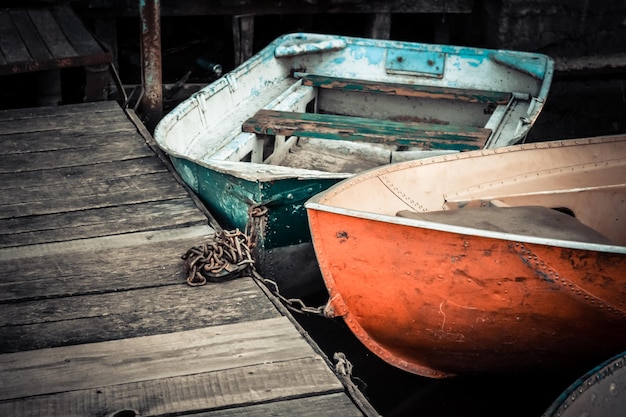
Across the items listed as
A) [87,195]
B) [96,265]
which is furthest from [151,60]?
[96,265]

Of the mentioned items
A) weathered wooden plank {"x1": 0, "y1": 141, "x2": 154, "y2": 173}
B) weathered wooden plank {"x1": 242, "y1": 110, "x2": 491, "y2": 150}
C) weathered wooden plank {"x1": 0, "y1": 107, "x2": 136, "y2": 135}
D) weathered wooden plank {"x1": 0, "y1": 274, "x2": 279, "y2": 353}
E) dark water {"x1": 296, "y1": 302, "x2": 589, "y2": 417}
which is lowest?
dark water {"x1": 296, "y1": 302, "x2": 589, "y2": 417}

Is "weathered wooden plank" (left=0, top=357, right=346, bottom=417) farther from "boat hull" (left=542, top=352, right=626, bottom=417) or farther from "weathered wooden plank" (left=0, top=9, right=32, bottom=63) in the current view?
"weathered wooden plank" (left=0, top=9, right=32, bottom=63)

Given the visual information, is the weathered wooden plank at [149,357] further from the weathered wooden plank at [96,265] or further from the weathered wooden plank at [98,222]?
the weathered wooden plank at [98,222]

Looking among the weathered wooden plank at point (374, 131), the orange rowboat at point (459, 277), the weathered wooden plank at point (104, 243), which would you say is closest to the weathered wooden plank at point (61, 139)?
the weathered wooden plank at point (374, 131)

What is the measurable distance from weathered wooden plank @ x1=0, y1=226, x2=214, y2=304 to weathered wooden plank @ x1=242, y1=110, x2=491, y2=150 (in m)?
1.18

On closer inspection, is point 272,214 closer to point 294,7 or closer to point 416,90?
point 416,90

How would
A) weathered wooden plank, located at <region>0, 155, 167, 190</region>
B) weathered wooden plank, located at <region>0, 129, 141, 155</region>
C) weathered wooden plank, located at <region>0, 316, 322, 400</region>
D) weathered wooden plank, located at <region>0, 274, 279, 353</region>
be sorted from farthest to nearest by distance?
weathered wooden plank, located at <region>0, 129, 141, 155</region>, weathered wooden plank, located at <region>0, 155, 167, 190</region>, weathered wooden plank, located at <region>0, 274, 279, 353</region>, weathered wooden plank, located at <region>0, 316, 322, 400</region>

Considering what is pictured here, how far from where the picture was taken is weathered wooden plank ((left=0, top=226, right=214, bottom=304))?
313cm

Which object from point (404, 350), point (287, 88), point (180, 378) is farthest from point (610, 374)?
point (287, 88)

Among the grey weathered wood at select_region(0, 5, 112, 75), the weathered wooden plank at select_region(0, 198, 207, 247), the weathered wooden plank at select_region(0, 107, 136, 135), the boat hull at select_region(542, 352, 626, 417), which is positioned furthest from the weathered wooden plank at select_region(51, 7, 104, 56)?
the boat hull at select_region(542, 352, 626, 417)

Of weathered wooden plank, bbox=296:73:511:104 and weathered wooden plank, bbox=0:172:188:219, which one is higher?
weathered wooden plank, bbox=296:73:511:104

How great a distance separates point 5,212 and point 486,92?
11.0ft

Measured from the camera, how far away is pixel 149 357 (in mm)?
2697

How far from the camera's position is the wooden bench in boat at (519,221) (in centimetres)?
342
